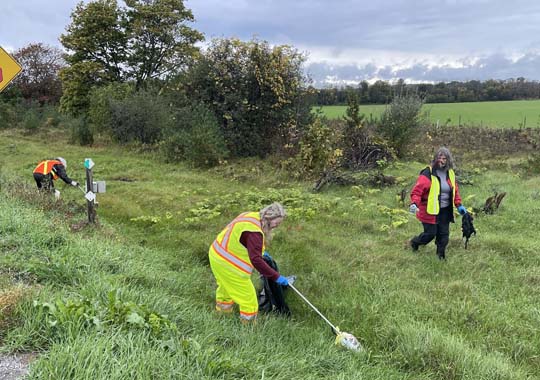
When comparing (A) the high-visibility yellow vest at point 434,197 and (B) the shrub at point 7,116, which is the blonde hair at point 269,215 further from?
(B) the shrub at point 7,116

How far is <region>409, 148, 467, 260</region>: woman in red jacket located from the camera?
6.07 m

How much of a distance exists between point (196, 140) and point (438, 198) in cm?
970

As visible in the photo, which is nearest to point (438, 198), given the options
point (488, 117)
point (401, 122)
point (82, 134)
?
point (401, 122)

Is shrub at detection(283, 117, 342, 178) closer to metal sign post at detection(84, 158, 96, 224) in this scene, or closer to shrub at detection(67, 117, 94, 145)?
metal sign post at detection(84, 158, 96, 224)

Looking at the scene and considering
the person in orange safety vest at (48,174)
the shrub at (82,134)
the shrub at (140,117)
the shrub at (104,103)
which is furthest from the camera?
the shrub at (82,134)

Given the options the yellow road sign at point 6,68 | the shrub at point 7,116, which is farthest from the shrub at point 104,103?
the yellow road sign at point 6,68

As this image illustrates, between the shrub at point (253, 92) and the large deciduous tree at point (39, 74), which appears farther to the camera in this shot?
the large deciduous tree at point (39, 74)

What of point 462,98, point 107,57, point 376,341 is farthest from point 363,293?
point 462,98

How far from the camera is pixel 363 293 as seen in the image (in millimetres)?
5301

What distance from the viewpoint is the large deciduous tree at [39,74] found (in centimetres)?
3662

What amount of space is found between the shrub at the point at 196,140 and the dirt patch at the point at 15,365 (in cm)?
1181

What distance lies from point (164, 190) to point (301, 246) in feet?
17.5

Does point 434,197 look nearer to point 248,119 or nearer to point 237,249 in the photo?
point 237,249

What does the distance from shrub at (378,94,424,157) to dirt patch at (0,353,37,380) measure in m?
13.1
